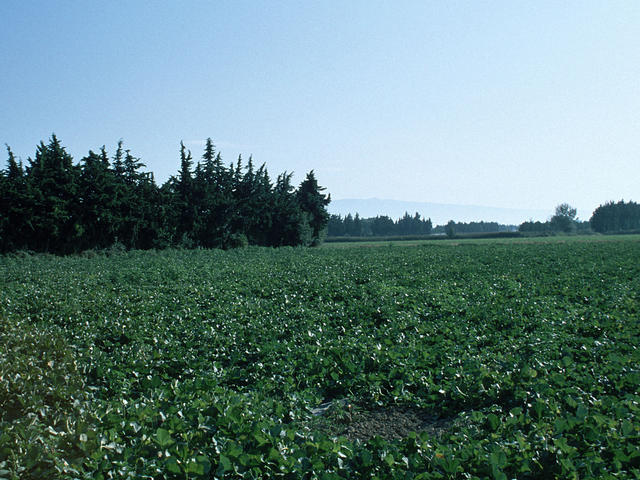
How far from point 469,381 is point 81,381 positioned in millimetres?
5331

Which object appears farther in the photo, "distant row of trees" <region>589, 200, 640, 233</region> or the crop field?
"distant row of trees" <region>589, 200, 640, 233</region>

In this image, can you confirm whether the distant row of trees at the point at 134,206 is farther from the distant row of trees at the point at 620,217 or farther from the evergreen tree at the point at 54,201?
the distant row of trees at the point at 620,217

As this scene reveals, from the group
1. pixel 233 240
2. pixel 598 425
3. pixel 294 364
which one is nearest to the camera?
pixel 598 425

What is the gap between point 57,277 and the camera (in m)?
16.2

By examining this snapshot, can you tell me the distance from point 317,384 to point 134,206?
35.5 m

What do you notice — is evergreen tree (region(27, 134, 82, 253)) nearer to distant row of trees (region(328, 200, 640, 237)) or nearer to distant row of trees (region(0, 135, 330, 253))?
distant row of trees (region(0, 135, 330, 253))

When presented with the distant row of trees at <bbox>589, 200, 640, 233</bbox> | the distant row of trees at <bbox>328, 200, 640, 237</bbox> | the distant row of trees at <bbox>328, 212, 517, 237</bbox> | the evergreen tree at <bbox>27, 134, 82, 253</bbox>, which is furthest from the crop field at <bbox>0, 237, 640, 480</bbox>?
the distant row of trees at <bbox>589, 200, 640, 233</bbox>

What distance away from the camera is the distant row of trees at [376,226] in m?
115

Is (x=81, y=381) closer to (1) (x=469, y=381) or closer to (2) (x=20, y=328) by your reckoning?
(2) (x=20, y=328)

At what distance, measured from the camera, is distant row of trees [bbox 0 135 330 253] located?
31.5 meters

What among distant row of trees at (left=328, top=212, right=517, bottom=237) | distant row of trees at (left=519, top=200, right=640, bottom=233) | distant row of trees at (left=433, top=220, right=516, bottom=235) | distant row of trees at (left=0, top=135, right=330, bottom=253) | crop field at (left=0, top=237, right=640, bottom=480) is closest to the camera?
crop field at (left=0, top=237, right=640, bottom=480)

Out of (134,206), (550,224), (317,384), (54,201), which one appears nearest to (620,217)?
(550,224)

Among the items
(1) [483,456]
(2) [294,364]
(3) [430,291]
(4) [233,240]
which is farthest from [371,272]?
(4) [233,240]

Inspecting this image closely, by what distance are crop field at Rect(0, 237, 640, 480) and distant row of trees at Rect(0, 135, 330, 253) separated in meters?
21.6
